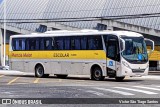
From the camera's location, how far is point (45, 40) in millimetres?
33969

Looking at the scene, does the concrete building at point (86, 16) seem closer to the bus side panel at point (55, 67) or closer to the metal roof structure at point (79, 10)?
the metal roof structure at point (79, 10)

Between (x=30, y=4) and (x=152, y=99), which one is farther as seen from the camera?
(x=30, y=4)

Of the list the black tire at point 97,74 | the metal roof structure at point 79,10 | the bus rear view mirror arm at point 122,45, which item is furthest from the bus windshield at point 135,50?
the metal roof structure at point 79,10

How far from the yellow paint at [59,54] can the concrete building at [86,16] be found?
30.0 meters

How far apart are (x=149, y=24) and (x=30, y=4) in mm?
26864

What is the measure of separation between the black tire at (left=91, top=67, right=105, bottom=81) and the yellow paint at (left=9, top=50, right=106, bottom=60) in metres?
0.84

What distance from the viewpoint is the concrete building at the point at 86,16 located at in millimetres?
64438

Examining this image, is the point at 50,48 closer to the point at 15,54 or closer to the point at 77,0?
the point at 15,54

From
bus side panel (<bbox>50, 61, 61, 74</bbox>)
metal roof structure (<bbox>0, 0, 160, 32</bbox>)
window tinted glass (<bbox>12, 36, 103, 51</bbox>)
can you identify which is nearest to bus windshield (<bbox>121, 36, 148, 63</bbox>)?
window tinted glass (<bbox>12, 36, 103, 51</bbox>)

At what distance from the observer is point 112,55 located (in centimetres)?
2942

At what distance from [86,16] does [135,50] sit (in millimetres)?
45377

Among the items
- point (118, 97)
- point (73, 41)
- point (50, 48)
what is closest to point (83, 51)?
point (73, 41)

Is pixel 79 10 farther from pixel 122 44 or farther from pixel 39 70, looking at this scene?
pixel 122 44

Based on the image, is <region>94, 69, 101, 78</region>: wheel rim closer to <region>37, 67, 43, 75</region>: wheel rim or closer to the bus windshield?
the bus windshield
